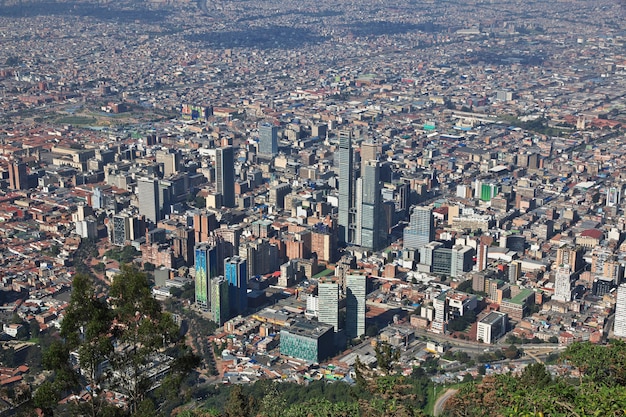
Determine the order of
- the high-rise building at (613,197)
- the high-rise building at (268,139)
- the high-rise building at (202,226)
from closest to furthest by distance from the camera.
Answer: the high-rise building at (202,226), the high-rise building at (613,197), the high-rise building at (268,139)

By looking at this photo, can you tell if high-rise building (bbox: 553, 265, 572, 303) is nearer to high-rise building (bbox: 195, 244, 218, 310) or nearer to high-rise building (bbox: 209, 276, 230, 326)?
high-rise building (bbox: 209, 276, 230, 326)

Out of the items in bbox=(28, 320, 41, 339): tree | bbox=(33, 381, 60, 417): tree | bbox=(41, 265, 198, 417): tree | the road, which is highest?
bbox=(41, 265, 198, 417): tree

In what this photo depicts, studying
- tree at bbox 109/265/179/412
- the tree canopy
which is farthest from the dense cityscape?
the tree canopy

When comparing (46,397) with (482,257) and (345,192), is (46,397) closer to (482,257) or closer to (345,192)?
(482,257)

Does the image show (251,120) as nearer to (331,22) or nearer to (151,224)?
(151,224)

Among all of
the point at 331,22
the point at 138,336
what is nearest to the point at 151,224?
the point at 138,336

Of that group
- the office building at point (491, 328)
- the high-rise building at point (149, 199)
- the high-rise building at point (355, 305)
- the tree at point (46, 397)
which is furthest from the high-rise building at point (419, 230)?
the tree at point (46, 397)

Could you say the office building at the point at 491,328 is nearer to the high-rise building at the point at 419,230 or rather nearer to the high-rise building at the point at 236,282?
the high-rise building at the point at 419,230
